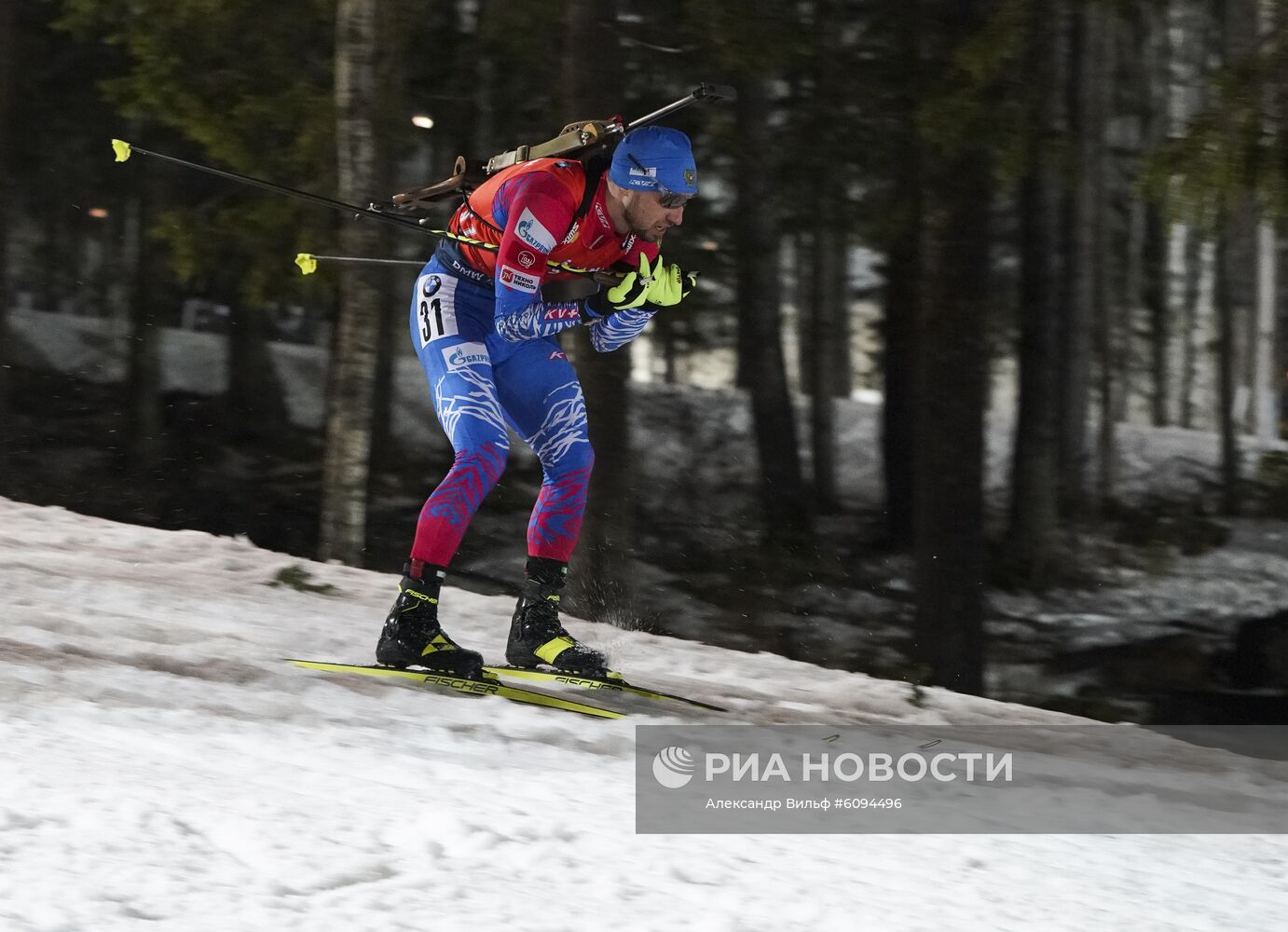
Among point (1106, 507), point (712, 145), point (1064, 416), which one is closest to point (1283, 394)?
point (1106, 507)

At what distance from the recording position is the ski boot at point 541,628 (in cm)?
618

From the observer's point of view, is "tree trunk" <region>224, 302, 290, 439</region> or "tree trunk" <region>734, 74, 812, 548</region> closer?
"tree trunk" <region>734, 74, 812, 548</region>

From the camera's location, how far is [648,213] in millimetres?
5863

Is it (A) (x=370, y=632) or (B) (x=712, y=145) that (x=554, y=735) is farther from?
(B) (x=712, y=145)

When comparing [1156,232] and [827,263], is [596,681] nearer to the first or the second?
[827,263]

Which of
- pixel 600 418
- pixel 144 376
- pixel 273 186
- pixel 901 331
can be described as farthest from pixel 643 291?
pixel 144 376

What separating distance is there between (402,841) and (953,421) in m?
6.85

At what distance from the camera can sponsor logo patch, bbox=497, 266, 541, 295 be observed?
5672 mm

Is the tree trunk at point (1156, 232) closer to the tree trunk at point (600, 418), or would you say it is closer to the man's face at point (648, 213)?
the tree trunk at point (600, 418)

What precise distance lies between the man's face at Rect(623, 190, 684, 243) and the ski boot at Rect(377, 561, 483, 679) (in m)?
1.71

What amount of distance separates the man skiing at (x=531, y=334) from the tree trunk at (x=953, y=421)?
4.06 m

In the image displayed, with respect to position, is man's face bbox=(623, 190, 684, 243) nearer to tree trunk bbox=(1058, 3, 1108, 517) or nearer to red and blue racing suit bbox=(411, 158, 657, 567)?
red and blue racing suit bbox=(411, 158, 657, 567)

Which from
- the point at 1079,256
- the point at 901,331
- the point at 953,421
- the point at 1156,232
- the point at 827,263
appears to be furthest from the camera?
the point at 1156,232

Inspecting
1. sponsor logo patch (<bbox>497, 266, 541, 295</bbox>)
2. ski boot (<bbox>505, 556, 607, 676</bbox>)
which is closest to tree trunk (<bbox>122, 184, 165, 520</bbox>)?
ski boot (<bbox>505, 556, 607, 676</bbox>)
